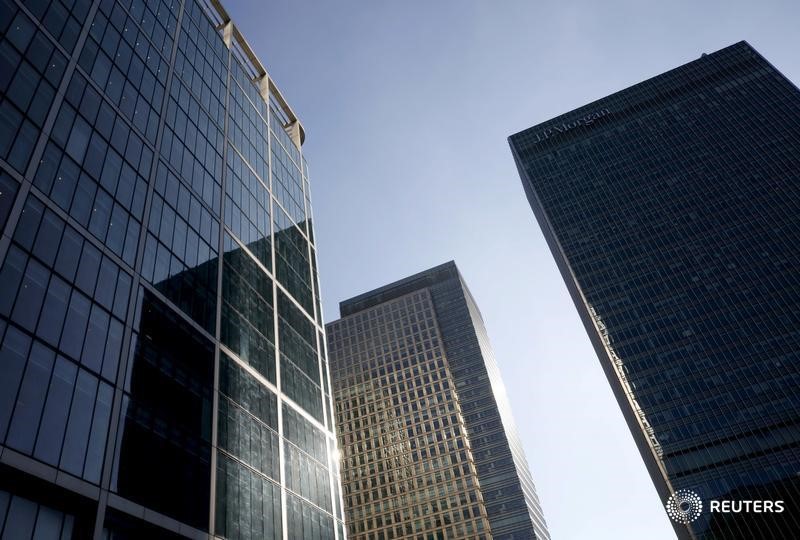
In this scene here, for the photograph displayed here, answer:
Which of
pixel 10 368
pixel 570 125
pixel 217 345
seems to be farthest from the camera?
pixel 570 125

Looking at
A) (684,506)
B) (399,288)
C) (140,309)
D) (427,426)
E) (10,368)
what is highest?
(399,288)

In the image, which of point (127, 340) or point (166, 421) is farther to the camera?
point (166, 421)

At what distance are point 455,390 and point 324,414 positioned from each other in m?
91.1

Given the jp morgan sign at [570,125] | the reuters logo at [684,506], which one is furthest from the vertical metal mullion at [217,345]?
the jp morgan sign at [570,125]

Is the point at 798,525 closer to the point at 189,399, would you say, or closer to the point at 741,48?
the point at 189,399

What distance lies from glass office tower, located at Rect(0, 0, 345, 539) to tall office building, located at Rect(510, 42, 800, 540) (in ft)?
246

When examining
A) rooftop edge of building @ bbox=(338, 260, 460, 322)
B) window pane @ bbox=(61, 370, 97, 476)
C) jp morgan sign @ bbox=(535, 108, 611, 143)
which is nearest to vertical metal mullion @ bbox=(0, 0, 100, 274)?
window pane @ bbox=(61, 370, 97, 476)

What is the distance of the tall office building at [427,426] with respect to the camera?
127m

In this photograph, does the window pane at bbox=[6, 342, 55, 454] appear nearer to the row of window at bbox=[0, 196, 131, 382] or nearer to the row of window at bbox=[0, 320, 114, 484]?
the row of window at bbox=[0, 320, 114, 484]

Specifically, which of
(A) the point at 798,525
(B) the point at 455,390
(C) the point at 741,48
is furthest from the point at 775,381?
(C) the point at 741,48

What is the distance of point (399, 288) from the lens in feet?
598

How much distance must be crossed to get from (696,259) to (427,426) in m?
69.4

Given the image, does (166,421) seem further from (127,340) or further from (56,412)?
(56,412)

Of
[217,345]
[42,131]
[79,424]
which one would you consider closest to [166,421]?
[79,424]
